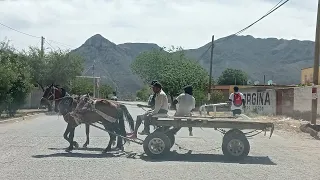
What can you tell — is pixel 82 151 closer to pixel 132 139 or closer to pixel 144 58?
pixel 132 139

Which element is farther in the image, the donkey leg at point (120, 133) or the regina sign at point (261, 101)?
the regina sign at point (261, 101)

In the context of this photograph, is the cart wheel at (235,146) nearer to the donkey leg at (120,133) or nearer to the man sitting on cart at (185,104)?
the man sitting on cart at (185,104)

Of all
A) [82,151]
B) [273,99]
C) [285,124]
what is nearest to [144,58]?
[273,99]

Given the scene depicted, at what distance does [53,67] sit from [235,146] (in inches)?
1477

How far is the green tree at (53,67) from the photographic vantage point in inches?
1917

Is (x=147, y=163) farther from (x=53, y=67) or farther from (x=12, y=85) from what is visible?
(x=53, y=67)

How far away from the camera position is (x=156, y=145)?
13461 millimetres

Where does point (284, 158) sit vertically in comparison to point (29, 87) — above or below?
below

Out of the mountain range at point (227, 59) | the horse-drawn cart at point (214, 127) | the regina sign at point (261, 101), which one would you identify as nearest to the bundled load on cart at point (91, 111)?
the horse-drawn cart at point (214, 127)

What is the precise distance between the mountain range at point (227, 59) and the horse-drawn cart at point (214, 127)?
138m

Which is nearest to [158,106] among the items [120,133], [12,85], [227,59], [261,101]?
[120,133]

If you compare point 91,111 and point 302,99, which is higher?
point 302,99

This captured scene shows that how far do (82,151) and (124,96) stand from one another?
137m

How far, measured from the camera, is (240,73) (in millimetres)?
101625
